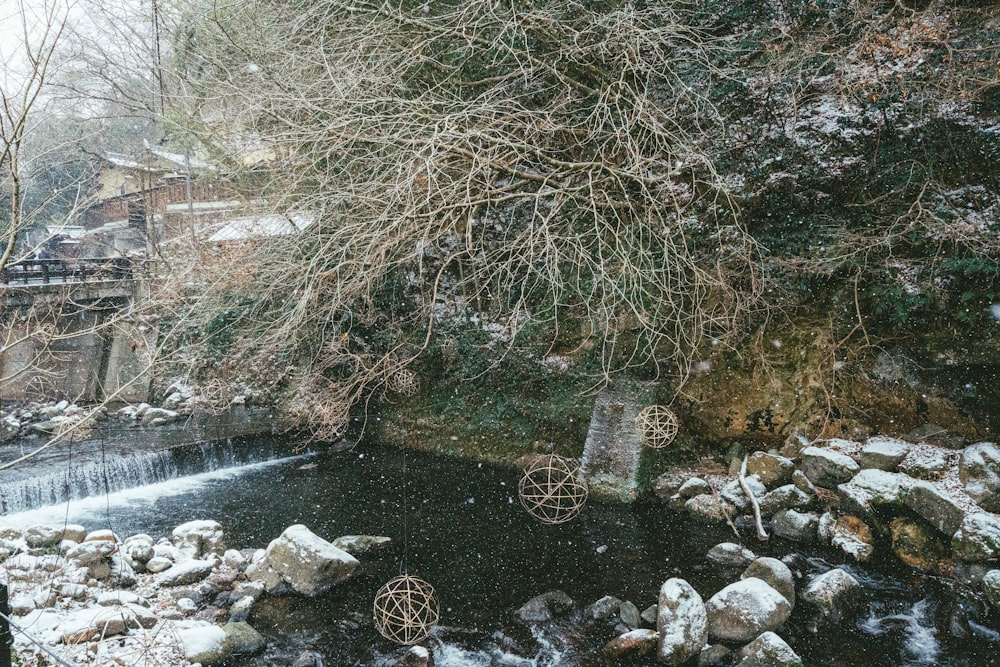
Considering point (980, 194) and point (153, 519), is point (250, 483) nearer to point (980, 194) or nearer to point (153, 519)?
point (153, 519)

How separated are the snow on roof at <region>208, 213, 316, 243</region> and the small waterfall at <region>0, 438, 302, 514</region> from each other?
11.1 ft

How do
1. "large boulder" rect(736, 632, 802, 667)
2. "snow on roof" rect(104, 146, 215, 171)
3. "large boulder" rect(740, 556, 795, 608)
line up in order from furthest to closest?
"snow on roof" rect(104, 146, 215, 171)
"large boulder" rect(740, 556, 795, 608)
"large boulder" rect(736, 632, 802, 667)

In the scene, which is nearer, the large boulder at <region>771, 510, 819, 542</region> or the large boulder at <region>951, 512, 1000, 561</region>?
the large boulder at <region>951, 512, 1000, 561</region>

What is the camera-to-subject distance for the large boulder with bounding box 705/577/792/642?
469 cm

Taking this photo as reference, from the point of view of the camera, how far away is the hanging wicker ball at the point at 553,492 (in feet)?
16.4

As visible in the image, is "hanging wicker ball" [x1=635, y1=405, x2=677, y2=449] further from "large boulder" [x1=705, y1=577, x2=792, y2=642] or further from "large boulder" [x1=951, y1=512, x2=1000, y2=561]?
"large boulder" [x1=951, y1=512, x2=1000, y2=561]

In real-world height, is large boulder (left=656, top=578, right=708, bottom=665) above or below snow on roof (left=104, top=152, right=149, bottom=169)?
below

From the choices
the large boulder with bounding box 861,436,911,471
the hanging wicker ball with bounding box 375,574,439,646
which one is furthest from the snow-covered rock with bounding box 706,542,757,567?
the hanging wicker ball with bounding box 375,574,439,646

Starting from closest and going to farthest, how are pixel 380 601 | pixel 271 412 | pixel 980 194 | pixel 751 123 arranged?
pixel 380 601
pixel 980 194
pixel 751 123
pixel 271 412

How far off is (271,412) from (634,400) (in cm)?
695

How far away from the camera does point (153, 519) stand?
774 cm

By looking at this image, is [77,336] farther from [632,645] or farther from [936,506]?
[936,506]

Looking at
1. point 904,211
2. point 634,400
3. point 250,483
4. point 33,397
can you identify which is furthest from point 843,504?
point 33,397

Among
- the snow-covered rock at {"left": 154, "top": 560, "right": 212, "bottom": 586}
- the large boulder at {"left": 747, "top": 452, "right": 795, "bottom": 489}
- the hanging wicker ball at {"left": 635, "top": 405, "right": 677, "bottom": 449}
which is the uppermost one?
the hanging wicker ball at {"left": 635, "top": 405, "right": 677, "bottom": 449}
